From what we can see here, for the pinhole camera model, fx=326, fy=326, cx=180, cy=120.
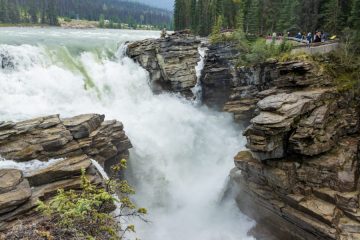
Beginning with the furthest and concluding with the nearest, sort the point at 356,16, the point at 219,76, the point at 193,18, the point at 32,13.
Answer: the point at 32,13 < the point at 193,18 < the point at 219,76 < the point at 356,16

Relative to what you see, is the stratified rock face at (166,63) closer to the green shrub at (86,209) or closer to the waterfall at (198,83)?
the waterfall at (198,83)

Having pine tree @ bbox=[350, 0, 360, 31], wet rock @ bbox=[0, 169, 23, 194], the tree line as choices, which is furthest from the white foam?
the tree line

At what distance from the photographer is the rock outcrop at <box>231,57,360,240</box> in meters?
18.1

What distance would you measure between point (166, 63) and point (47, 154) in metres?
19.8

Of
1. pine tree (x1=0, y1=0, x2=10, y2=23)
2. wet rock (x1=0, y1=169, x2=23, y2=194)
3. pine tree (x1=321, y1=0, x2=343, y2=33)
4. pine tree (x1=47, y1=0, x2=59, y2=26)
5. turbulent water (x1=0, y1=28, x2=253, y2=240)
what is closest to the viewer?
wet rock (x1=0, y1=169, x2=23, y2=194)

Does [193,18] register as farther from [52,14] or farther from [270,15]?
[52,14]

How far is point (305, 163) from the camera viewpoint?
1988 centimetres

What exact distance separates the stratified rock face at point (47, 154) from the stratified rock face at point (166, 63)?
44.0 ft

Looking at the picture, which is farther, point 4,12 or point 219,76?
point 4,12

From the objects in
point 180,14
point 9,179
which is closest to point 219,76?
point 9,179

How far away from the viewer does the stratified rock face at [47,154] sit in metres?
14.9

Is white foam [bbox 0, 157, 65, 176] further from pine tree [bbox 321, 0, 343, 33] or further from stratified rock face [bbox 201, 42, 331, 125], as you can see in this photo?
pine tree [bbox 321, 0, 343, 33]

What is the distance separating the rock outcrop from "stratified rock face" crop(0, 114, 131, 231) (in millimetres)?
9426

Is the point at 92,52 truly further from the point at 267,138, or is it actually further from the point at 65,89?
the point at 267,138
